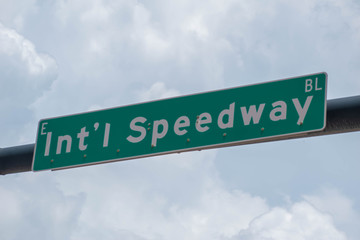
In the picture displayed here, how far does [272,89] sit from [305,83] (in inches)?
13.4

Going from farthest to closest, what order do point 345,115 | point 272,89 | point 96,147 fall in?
point 96,147
point 272,89
point 345,115

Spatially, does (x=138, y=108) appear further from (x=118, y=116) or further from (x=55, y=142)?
(x=55, y=142)

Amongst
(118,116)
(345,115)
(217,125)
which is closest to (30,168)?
(118,116)

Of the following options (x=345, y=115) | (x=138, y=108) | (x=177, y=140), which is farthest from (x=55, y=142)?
(x=345, y=115)

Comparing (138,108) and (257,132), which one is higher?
(138,108)

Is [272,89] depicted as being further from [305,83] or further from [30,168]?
[30,168]

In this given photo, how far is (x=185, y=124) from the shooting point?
23.4ft

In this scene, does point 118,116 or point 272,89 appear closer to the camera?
point 272,89

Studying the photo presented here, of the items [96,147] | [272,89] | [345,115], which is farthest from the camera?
[96,147]

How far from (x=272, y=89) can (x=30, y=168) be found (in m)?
2.85

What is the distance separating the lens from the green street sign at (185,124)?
672 cm

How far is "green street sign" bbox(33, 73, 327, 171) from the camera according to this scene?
6719 mm

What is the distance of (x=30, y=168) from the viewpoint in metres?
7.67

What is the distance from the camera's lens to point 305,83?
6.78m
